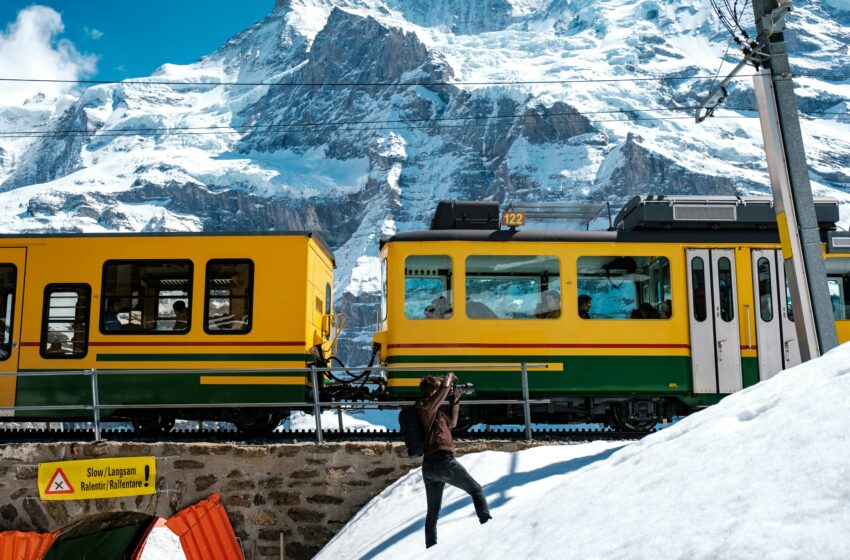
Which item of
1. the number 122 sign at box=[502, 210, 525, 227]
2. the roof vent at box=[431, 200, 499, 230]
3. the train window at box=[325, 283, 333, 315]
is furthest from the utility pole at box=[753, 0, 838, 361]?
the train window at box=[325, 283, 333, 315]

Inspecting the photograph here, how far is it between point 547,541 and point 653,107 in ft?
642

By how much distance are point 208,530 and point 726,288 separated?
7394mm

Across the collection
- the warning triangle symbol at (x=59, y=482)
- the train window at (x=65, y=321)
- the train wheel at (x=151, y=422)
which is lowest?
the warning triangle symbol at (x=59, y=482)

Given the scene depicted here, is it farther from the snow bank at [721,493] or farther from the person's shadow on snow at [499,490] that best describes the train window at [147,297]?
the snow bank at [721,493]

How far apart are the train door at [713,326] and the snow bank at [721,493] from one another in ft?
19.3

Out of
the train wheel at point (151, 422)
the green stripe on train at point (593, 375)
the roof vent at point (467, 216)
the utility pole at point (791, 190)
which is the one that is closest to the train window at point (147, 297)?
the train wheel at point (151, 422)

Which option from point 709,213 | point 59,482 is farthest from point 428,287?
point 59,482

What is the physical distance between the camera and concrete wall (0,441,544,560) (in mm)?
9742

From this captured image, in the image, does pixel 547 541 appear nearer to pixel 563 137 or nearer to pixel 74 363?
pixel 74 363

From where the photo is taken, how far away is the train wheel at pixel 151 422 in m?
11.4

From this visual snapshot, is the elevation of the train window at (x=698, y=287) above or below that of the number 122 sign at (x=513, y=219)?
below

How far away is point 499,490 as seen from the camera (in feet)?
26.6

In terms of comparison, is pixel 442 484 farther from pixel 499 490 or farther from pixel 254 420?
pixel 254 420

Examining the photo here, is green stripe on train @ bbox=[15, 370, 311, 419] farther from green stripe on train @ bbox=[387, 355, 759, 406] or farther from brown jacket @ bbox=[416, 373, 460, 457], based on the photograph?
brown jacket @ bbox=[416, 373, 460, 457]
